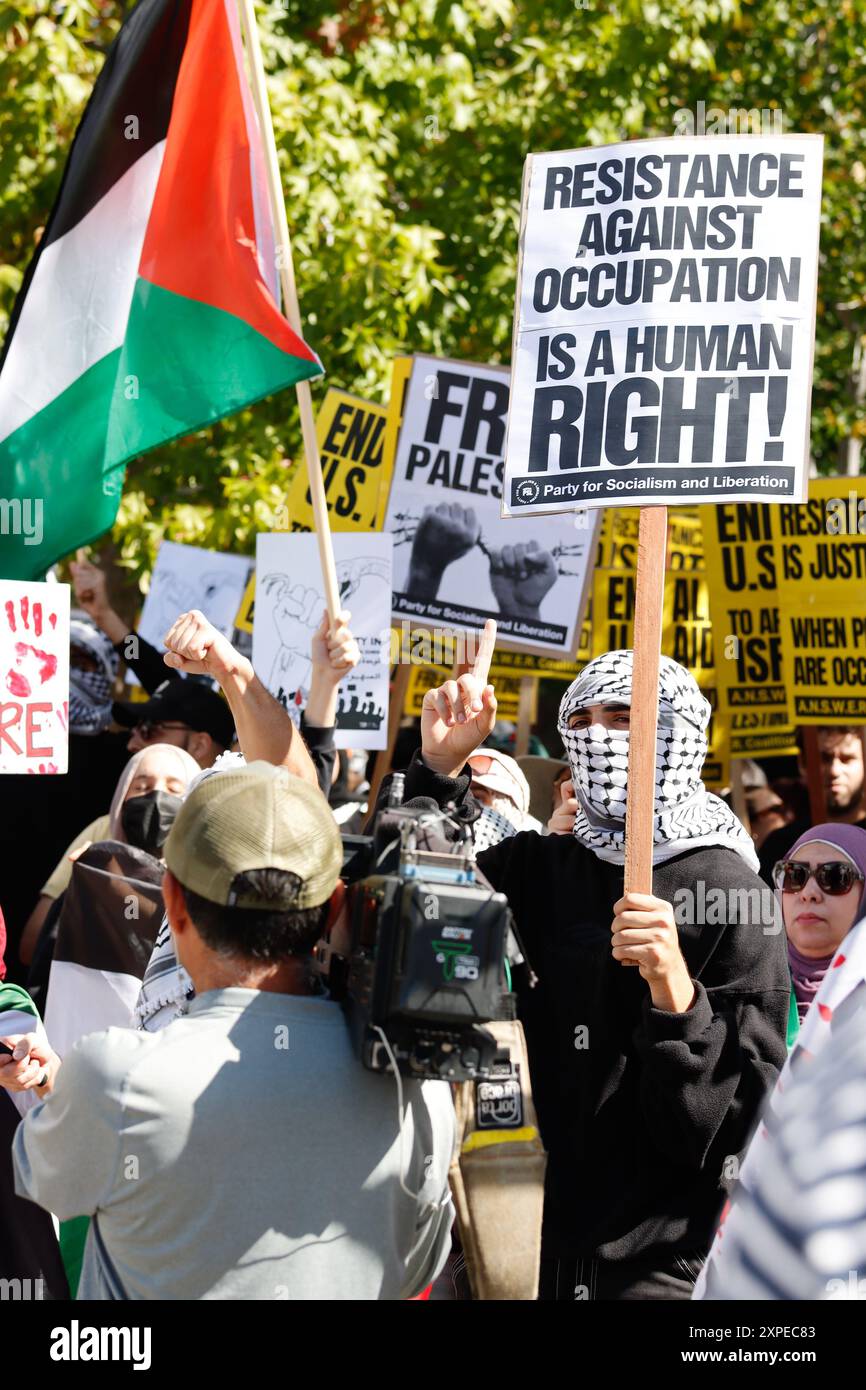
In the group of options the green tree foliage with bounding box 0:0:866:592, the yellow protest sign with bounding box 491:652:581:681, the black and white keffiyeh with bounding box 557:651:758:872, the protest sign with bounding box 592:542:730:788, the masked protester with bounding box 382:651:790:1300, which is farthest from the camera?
the green tree foliage with bounding box 0:0:866:592

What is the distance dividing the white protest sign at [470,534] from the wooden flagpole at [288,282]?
8.60 feet

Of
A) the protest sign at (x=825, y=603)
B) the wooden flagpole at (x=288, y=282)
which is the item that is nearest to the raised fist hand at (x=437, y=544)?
the protest sign at (x=825, y=603)

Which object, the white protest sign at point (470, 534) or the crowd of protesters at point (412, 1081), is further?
the white protest sign at point (470, 534)

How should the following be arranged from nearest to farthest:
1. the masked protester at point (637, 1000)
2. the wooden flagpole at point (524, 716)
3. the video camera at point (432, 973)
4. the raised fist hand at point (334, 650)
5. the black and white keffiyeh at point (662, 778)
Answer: the video camera at point (432, 973)
the masked protester at point (637, 1000)
the black and white keffiyeh at point (662, 778)
the raised fist hand at point (334, 650)
the wooden flagpole at point (524, 716)

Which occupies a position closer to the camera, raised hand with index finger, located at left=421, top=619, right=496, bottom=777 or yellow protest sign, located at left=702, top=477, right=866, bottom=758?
raised hand with index finger, located at left=421, top=619, right=496, bottom=777

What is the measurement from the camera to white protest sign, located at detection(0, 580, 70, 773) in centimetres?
432

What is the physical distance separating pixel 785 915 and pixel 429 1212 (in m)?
2.18

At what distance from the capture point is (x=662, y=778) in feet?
9.87

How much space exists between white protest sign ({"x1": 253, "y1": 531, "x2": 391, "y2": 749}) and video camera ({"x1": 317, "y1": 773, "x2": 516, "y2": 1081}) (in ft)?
11.6

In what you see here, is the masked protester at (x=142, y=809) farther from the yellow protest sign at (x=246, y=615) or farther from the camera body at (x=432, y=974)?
the yellow protest sign at (x=246, y=615)

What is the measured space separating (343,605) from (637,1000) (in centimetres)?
306

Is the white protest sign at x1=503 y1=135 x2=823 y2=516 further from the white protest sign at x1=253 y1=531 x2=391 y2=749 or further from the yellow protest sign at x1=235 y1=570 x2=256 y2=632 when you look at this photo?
the yellow protest sign at x1=235 y1=570 x2=256 y2=632

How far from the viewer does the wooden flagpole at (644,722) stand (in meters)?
2.72

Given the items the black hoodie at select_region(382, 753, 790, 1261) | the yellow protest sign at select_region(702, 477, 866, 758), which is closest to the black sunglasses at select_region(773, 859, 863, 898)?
the black hoodie at select_region(382, 753, 790, 1261)
